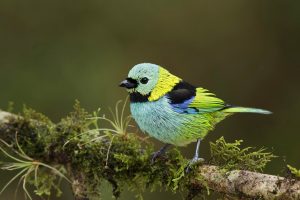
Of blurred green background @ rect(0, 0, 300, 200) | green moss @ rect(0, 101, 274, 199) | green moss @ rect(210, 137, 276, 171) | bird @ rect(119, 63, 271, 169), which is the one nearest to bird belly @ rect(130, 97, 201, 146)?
bird @ rect(119, 63, 271, 169)

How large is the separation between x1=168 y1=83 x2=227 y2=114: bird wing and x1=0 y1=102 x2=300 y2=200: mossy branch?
389 millimetres

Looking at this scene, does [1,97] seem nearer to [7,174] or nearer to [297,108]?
[7,174]

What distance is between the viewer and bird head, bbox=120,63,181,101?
443cm

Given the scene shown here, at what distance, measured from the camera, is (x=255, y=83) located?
8.64m

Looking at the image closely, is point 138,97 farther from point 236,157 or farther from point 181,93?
point 236,157

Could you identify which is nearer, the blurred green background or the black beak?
the black beak

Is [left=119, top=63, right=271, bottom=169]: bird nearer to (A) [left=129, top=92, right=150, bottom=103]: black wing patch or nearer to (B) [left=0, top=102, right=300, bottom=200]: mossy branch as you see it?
(A) [left=129, top=92, right=150, bottom=103]: black wing patch

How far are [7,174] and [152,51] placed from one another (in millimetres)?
2869

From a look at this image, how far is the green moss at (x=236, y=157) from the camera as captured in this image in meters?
3.70

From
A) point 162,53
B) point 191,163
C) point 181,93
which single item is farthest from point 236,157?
point 162,53

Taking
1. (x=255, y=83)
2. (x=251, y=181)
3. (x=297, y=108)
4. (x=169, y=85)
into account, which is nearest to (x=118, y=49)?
(x=255, y=83)

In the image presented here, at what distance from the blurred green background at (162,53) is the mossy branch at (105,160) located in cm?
354

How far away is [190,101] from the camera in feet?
14.9

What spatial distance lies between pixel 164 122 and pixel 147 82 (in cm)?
33
